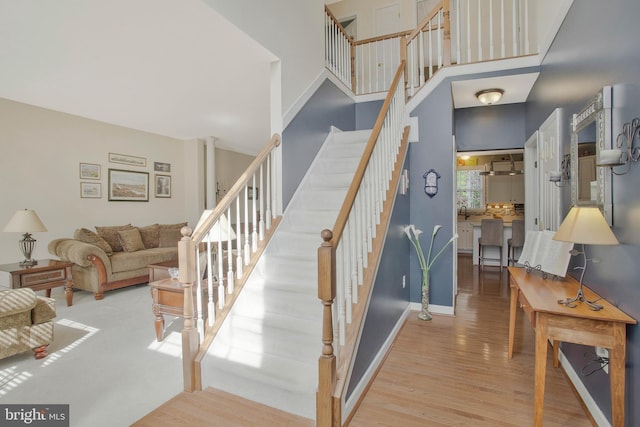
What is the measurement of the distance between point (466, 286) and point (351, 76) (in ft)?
12.8

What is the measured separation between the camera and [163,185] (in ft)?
22.2

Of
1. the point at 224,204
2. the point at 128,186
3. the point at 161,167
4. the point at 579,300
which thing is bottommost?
the point at 579,300

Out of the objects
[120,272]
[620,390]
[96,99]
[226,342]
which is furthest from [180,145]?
[620,390]

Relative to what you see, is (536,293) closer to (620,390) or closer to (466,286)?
(620,390)

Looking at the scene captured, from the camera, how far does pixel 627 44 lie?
1.62 m

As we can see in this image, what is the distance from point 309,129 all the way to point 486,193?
5.91 m

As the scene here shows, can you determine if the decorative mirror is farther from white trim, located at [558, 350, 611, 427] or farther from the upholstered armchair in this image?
the upholstered armchair

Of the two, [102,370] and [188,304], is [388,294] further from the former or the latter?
[102,370]

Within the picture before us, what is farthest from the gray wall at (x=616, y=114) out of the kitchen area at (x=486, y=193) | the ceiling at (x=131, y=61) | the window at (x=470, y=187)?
the window at (x=470, y=187)

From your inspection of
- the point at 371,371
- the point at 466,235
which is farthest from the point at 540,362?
the point at 466,235

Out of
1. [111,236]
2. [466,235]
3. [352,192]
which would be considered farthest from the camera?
[466,235]

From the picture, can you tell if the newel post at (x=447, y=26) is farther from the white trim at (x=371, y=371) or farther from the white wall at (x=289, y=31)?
the white trim at (x=371, y=371)

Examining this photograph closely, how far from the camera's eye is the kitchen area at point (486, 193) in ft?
24.4

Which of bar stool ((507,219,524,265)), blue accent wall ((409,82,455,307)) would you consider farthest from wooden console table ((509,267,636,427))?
bar stool ((507,219,524,265))
